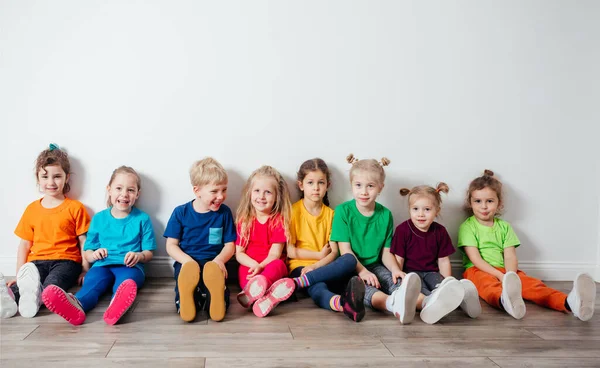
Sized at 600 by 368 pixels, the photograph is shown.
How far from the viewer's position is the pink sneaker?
1863mm

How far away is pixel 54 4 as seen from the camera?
8.54ft

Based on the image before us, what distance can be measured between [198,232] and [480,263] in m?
1.50

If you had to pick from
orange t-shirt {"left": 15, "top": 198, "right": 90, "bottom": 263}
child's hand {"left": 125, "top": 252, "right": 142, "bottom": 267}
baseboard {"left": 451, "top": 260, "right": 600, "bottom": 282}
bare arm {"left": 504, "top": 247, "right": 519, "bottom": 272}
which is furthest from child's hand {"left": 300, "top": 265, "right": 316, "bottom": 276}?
baseboard {"left": 451, "top": 260, "right": 600, "bottom": 282}

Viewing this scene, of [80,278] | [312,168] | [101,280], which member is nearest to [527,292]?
[312,168]

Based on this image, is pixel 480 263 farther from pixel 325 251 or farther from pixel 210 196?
pixel 210 196

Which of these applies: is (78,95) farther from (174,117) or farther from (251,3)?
(251,3)

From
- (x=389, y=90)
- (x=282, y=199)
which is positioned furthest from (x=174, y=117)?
(x=389, y=90)

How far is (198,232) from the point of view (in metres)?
2.53

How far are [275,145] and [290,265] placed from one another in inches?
26.6

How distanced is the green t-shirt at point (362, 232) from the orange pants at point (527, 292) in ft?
1.63

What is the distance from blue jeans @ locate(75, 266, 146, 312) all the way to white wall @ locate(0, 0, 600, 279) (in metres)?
0.35

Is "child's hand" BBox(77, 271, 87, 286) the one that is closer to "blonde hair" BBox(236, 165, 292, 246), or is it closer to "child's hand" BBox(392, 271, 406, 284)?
"blonde hair" BBox(236, 165, 292, 246)

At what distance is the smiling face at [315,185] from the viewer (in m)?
2.57

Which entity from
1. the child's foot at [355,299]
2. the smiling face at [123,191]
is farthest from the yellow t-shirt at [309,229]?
the smiling face at [123,191]
